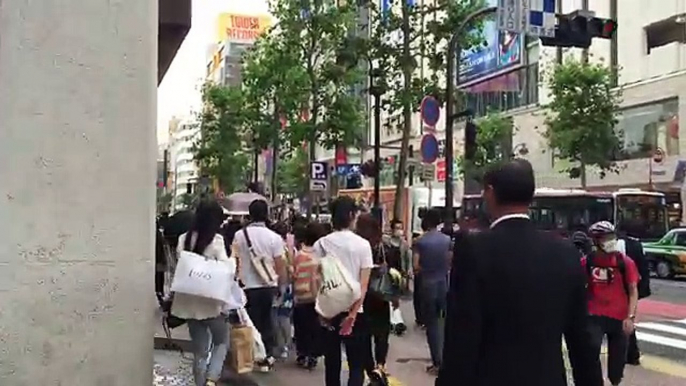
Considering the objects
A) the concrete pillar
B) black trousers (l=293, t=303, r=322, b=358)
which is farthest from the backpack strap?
the concrete pillar

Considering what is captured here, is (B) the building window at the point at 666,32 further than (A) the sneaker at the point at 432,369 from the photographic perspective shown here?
Yes

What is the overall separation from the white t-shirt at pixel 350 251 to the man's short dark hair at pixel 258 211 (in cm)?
235

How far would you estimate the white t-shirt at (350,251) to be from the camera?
21.7ft

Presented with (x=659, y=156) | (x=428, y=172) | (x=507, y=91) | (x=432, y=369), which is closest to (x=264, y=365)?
(x=432, y=369)

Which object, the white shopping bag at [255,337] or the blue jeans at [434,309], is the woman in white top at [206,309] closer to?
the white shopping bag at [255,337]

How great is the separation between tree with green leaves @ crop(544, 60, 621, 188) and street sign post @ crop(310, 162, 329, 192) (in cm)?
1307

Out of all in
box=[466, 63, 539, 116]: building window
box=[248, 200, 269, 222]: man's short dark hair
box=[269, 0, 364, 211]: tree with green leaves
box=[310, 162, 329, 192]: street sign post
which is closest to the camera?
box=[248, 200, 269, 222]: man's short dark hair

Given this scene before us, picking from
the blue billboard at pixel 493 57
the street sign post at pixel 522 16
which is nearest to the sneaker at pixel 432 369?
the street sign post at pixel 522 16

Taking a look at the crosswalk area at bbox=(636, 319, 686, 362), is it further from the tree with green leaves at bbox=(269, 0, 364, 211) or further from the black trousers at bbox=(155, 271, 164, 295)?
the tree with green leaves at bbox=(269, 0, 364, 211)

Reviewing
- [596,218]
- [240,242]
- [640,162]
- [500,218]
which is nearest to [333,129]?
[596,218]

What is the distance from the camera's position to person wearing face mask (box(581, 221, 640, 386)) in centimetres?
755

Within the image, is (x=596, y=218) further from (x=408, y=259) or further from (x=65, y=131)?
(x=65, y=131)

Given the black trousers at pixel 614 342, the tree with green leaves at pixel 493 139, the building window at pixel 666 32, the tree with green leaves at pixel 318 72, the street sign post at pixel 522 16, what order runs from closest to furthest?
the black trousers at pixel 614 342 < the street sign post at pixel 522 16 < the tree with green leaves at pixel 318 72 < the building window at pixel 666 32 < the tree with green leaves at pixel 493 139

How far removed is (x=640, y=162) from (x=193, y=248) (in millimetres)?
35680
